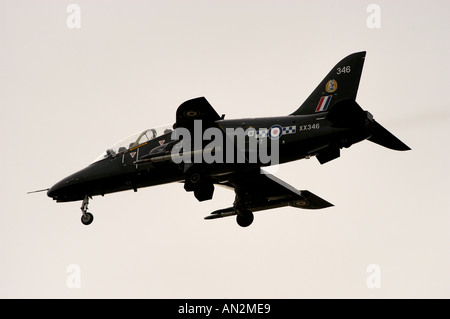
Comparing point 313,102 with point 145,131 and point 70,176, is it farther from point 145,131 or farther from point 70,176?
point 70,176

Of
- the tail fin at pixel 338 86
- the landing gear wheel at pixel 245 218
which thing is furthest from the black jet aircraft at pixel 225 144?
the landing gear wheel at pixel 245 218

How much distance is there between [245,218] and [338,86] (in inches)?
279

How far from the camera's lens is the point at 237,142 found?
28859 millimetres

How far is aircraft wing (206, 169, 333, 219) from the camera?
3225 cm

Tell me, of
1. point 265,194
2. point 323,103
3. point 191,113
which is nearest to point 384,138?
point 323,103

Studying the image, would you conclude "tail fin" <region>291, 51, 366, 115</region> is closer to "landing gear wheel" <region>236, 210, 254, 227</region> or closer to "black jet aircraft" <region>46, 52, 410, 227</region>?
"black jet aircraft" <region>46, 52, 410, 227</region>

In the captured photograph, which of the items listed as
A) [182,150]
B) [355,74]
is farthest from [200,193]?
[355,74]

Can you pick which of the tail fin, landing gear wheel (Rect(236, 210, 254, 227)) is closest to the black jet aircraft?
the tail fin

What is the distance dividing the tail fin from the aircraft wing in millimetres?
3813

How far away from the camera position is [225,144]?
2864 centimetres

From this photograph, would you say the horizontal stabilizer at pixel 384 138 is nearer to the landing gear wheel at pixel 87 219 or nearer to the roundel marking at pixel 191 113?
the roundel marking at pixel 191 113

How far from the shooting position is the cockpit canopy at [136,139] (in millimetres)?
30328

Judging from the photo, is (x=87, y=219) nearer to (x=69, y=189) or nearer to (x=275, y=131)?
(x=69, y=189)

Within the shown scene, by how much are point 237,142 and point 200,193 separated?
7.27ft
